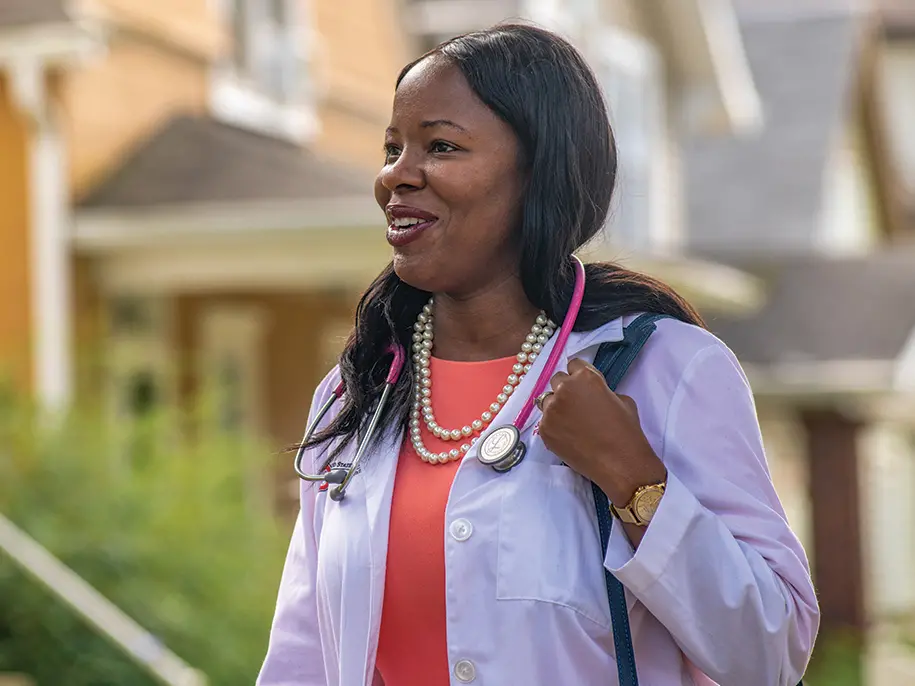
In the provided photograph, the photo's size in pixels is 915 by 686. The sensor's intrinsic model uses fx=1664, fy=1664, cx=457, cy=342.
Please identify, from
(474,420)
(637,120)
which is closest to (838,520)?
(637,120)

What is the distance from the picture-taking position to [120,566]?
24.2 ft

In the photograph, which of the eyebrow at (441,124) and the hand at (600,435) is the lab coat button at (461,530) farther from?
the eyebrow at (441,124)

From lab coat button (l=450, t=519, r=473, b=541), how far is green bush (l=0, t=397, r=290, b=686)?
512cm

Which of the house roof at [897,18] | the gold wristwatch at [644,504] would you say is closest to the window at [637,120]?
the gold wristwatch at [644,504]

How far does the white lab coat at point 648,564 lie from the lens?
2008 millimetres

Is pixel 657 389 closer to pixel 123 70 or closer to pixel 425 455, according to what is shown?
pixel 425 455

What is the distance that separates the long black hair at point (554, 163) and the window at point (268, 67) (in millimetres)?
9814

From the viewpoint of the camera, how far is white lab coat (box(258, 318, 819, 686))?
2.01 metres

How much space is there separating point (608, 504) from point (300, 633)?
560 millimetres

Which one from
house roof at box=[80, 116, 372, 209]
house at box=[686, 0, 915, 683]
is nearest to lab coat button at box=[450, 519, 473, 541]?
house roof at box=[80, 116, 372, 209]

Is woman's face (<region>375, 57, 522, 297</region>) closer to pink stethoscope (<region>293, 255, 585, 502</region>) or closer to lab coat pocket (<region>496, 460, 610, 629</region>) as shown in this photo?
pink stethoscope (<region>293, 255, 585, 502</region>)

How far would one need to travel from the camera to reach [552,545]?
209 centimetres

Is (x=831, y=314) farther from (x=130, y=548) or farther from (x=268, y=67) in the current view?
(x=130, y=548)

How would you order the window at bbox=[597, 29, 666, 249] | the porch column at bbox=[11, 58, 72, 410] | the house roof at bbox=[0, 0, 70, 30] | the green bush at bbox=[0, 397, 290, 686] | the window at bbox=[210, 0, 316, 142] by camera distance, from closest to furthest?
1. the green bush at bbox=[0, 397, 290, 686]
2. the house roof at bbox=[0, 0, 70, 30]
3. the porch column at bbox=[11, 58, 72, 410]
4. the window at bbox=[210, 0, 316, 142]
5. the window at bbox=[597, 29, 666, 249]
